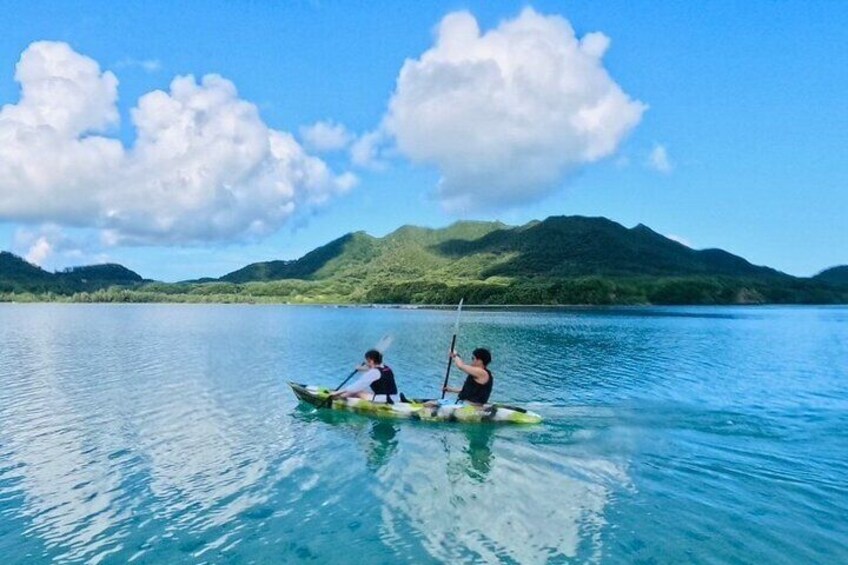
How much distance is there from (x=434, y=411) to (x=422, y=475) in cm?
630

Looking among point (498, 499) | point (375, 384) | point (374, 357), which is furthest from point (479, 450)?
point (374, 357)

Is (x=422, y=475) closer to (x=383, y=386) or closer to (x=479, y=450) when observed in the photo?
(x=479, y=450)

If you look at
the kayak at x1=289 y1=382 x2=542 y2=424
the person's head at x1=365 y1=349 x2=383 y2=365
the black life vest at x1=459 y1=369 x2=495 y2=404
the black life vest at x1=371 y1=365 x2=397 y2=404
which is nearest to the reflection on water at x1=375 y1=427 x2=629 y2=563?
the kayak at x1=289 y1=382 x2=542 y2=424

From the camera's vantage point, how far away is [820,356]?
49.4 m

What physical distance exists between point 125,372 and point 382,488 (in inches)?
1110

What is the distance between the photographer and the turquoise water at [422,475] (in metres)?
11.7

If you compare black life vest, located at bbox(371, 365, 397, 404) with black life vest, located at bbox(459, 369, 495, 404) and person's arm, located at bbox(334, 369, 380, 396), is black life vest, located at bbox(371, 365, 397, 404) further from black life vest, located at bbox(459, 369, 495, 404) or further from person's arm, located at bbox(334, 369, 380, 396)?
black life vest, located at bbox(459, 369, 495, 404)

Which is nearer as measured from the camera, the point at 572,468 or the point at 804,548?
the point at 804,548

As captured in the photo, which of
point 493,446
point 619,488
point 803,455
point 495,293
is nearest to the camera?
point 619,488

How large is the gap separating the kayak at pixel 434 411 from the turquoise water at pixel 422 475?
0.46m

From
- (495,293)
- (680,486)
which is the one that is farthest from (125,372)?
(495,293)

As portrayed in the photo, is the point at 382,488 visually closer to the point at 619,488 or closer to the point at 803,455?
the point at 619,488

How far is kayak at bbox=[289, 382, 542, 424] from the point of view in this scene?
2203 cm

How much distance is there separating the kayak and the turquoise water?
458 millimetres
